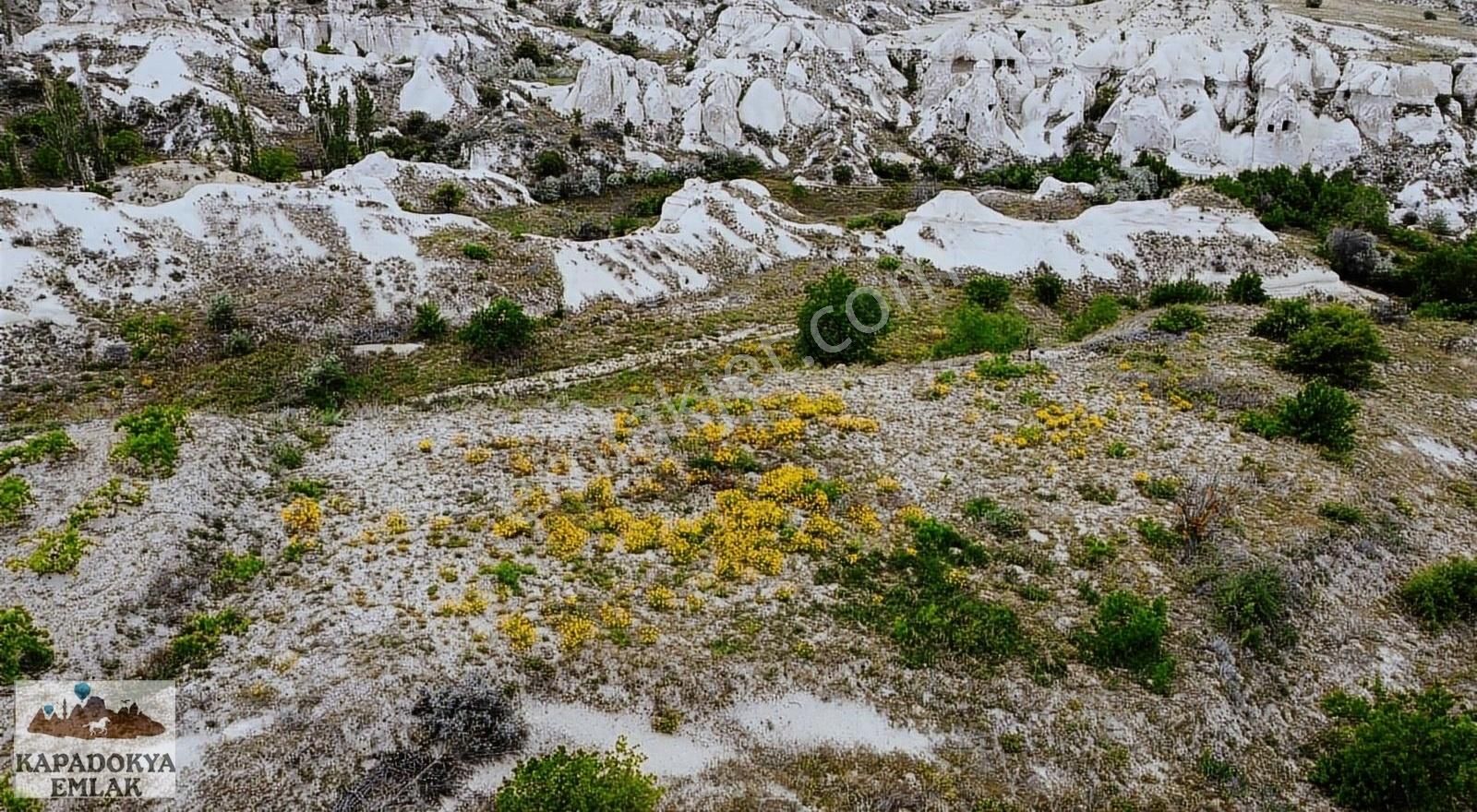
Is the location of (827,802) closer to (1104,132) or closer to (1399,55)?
(1104,132)

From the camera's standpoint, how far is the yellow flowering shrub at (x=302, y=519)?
16250 mm

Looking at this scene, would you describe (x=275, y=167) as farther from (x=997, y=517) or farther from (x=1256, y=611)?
(x=1256, y=611)

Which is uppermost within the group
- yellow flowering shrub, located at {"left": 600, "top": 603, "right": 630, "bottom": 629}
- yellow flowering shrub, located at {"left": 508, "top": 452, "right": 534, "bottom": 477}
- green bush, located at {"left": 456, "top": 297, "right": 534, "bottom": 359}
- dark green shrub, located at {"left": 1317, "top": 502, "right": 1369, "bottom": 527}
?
dark green shrub, located at {"left": 1317, "top": 502, "right": 1369, "bottom": 527}

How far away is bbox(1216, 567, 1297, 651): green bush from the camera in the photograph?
14140mm

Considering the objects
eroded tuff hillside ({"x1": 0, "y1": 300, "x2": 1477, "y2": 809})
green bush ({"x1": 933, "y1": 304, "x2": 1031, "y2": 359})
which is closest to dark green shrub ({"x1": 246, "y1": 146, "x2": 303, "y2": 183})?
eroded tuff hillside ({"x1": 0, "y1": 300, "x2": 1477, "y2": 809})

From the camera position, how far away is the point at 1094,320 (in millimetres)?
31469

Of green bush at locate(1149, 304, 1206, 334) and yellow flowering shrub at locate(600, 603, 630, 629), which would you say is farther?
green bush at locate(1149, 304, 1206, 334)

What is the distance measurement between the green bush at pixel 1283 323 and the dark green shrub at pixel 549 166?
157 ft

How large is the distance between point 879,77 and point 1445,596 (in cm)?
7680

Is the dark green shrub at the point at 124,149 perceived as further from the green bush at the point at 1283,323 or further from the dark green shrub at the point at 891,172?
the green bush at the point at 1283,323

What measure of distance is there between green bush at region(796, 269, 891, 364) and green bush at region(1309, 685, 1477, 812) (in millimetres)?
16441

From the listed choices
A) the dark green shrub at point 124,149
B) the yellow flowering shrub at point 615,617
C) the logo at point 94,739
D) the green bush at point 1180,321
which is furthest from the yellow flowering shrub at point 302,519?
the dark green shrub at point 124,149

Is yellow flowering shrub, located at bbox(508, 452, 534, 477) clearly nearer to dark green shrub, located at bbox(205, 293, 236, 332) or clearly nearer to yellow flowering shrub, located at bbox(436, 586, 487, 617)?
yellow flowering shrub, located at bbox(436, 586, 487, 617)

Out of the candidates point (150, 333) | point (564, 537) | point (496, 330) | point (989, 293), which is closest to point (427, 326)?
point (496, 330)
